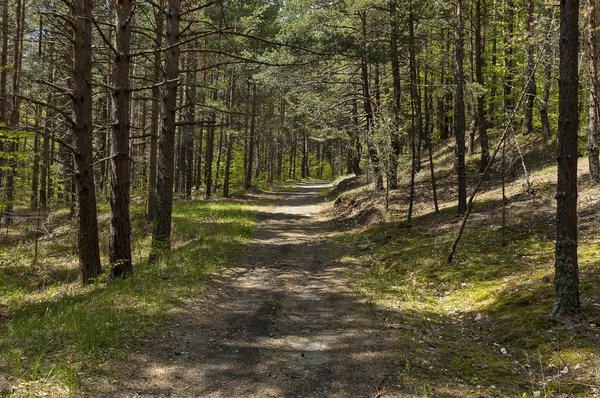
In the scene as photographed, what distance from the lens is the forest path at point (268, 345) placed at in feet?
15.2

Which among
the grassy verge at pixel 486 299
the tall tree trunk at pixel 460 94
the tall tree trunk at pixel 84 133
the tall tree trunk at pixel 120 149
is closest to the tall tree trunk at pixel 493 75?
the tall tree trunk at pixel 460 94

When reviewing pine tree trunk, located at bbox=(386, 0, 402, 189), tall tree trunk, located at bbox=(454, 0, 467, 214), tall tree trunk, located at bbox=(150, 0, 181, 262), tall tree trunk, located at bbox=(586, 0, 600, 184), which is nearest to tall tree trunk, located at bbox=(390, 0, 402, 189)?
pine tree trunk, located at bbox=(386, 0, 402, 189)

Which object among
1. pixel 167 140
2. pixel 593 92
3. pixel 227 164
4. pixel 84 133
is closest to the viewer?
pixel 84 133

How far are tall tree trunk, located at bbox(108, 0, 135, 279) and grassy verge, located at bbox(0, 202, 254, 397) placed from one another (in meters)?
0.64

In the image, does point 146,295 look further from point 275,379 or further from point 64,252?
point 64,252

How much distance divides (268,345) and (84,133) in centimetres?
682

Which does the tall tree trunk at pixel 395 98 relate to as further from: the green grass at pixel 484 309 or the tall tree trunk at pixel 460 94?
the green grass at pixel 484 309

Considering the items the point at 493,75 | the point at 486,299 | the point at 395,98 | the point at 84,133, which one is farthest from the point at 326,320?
the point at 493,75

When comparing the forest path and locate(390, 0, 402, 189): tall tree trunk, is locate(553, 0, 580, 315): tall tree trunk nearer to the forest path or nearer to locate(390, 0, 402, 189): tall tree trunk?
the forest path

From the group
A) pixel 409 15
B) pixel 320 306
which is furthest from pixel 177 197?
pixel 320 306

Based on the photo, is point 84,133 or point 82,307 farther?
point 84,133

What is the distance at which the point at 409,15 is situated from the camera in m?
13.6

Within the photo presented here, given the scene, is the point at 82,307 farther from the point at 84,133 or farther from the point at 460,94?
the point at 460,94

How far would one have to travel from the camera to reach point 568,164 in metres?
6.08
